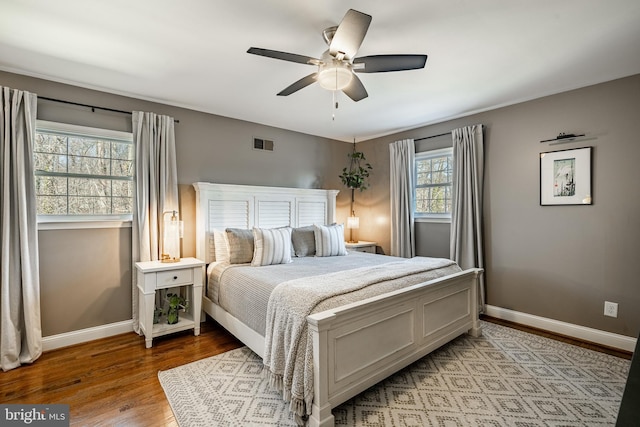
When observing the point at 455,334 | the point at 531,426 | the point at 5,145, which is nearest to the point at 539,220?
the point at 455,334

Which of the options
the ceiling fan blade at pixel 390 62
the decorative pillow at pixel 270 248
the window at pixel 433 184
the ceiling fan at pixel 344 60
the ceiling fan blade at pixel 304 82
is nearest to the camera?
the ceiling fan at pixel 344 60

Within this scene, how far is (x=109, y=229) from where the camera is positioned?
321 cm

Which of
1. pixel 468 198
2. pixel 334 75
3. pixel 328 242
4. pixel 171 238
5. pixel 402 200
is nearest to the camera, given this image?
pixel 334 75

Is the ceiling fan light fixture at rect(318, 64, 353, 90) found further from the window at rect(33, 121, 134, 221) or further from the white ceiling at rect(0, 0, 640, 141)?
the window at rect(33, 121, 134, 221)

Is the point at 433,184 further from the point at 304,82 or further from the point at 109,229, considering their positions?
the point at 109,229

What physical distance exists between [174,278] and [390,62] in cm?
278

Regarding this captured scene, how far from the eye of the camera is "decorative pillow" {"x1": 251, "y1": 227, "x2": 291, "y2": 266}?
3291 millimetres

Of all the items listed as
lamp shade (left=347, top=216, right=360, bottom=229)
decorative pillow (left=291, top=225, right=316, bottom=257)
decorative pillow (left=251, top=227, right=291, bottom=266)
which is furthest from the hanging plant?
decorative pillow (left=251, top=227, right=291, bottom=266)

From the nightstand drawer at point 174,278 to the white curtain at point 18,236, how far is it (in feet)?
3.32

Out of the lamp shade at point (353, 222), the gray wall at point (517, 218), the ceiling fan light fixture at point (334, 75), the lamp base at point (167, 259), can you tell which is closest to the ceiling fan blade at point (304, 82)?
the ceiling fan light fixture at point (334, 75)

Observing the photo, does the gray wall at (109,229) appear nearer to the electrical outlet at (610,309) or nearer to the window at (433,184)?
the window at (433,184)

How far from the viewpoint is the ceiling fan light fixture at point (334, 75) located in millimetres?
2031

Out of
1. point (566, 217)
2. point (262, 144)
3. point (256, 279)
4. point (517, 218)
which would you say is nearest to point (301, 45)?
point (256, 279)

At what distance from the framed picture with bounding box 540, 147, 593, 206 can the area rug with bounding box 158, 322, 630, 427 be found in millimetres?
1485
